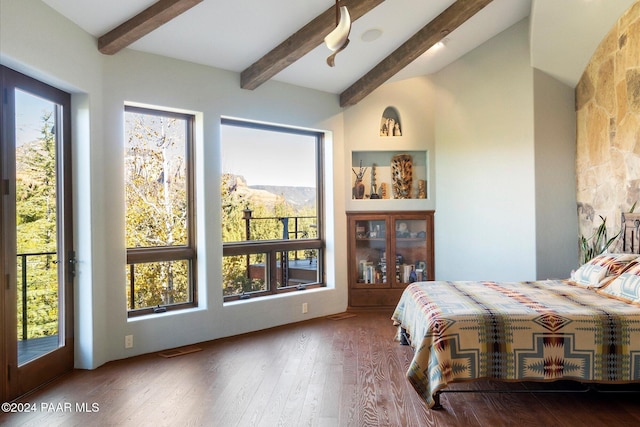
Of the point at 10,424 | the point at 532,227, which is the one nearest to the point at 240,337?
the point at 10,424

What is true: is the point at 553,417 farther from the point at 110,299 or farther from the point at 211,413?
the point at 110,299

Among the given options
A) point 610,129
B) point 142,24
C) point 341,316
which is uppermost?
point 142,24

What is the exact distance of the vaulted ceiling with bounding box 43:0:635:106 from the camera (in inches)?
136

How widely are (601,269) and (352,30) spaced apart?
10.4 feet

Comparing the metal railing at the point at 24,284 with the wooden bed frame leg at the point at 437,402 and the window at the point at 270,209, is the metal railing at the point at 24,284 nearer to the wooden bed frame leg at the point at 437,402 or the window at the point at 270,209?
the window at the point at 270,209

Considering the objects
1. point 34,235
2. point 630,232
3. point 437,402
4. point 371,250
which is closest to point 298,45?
point 34,235

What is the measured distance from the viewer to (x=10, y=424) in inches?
103

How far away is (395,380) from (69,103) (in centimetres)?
348

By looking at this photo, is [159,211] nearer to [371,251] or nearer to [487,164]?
→ [371,251]

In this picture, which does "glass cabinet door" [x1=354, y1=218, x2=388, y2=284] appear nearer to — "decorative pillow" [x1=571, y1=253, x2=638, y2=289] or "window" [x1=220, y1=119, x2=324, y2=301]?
"window" [x1=220, y1=119, x2=324, y2=301]

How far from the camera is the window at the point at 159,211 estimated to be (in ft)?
13.4

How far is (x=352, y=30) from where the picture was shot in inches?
169

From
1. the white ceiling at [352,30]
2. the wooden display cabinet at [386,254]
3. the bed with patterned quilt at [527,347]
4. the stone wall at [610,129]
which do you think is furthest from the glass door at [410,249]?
the bed with patterned quilt at [527,347]

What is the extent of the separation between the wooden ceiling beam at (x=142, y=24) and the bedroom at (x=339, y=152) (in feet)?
0.47
